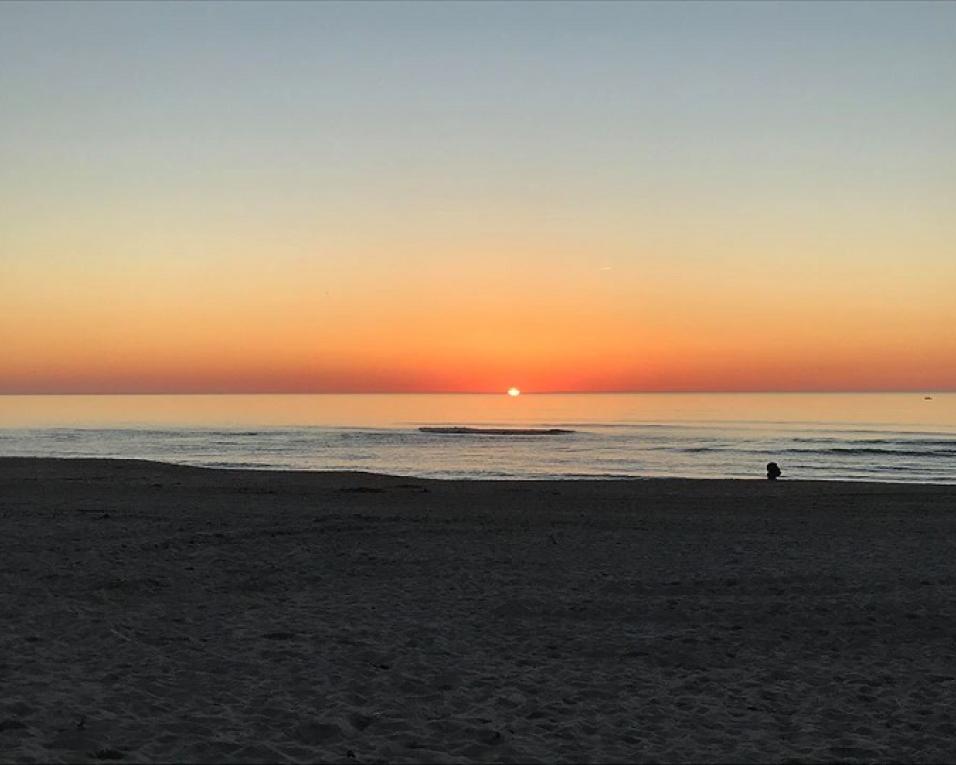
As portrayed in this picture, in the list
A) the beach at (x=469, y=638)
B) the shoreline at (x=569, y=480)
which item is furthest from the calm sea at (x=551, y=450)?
the beach at (x=469, y=638)

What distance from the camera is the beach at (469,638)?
23.2 feet

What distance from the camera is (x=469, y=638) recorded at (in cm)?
1046

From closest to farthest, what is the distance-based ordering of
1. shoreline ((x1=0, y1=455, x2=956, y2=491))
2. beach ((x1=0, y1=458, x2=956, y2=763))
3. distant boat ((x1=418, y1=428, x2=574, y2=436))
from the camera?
beach ((x1=0, y1=458, x2=956, y2=763)) → shoreline ((x1=0, y1=455, x2=956, y2=491)) → distant boat ((x1=418, y1=428, x2=574, y2=436))

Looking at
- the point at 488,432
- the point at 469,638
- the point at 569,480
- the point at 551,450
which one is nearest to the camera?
the point at 469,638

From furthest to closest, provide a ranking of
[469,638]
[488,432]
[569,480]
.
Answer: [488,432]
[569,480]
[469,638]

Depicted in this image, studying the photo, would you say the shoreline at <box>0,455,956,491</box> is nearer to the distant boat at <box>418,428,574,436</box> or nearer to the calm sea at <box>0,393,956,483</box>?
the calm sea at <box>0,393,956,483</box>

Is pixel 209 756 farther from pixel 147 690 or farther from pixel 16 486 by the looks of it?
pixel 16 486

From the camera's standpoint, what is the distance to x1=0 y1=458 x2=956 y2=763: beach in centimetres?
707

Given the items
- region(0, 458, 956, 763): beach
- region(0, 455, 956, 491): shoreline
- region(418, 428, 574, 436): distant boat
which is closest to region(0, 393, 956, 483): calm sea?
region(418, 428, 574, 436): distant boat

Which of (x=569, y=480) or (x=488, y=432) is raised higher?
(x=488, y=432)

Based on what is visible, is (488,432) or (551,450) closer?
(551,450)

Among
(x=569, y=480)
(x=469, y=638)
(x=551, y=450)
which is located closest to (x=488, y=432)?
(x=551, y=450)

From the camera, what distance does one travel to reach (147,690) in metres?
7.99

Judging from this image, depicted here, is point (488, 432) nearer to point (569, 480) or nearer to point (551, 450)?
point (551, 450)
